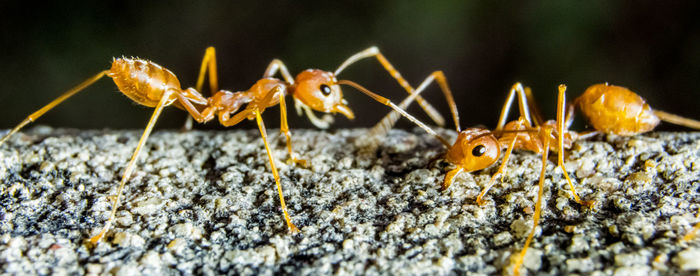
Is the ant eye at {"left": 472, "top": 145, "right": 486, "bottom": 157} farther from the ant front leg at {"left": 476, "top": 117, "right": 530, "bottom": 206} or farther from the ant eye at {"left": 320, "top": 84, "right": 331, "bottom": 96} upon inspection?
the ant eye at {"left": 320, "top": 84, "right": 331, "bottom": 96}

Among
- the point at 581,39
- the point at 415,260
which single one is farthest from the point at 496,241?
the point at 581,39

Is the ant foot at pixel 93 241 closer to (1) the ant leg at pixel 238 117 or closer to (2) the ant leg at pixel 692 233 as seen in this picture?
(1) the ant leg at pixel 238 117

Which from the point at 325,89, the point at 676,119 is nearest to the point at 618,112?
the point at 676,119

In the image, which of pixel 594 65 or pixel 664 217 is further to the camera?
pixel 594 65

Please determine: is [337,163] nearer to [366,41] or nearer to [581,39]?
[366,41]

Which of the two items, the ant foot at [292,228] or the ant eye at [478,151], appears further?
the ant eye at [478,151]

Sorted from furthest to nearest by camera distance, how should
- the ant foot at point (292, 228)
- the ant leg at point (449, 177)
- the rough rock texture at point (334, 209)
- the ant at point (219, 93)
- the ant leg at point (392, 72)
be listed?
the ant leg at point (392, 72) < the ant at point (219, 93) < the ant leg at point (449, 177) < the ant foot at point (292, 228) < the rough rock texture at point (334, 209)

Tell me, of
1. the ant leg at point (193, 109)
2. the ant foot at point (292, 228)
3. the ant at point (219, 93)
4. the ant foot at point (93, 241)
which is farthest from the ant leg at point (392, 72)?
the ant foot at point (93, 241)

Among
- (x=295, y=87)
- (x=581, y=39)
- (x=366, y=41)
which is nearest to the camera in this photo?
(x=295, y=87)
